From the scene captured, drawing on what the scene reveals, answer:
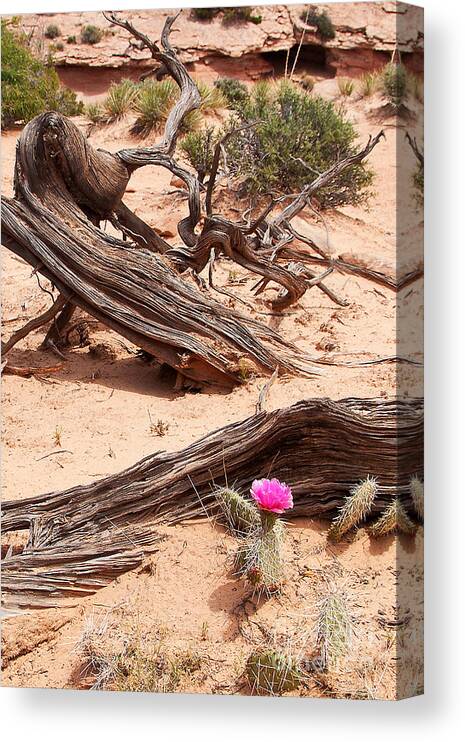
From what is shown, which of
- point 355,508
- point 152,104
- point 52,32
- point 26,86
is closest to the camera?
point 355,508

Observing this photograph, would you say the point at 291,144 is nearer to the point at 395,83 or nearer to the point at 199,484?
the point at 395,83

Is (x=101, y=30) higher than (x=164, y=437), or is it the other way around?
(x=101, y=30)

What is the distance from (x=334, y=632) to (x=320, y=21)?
2.29 metres

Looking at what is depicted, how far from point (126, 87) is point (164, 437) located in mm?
1510

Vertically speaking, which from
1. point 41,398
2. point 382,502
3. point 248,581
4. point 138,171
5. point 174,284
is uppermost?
point 138,171

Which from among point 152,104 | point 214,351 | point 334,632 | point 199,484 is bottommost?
point 334,632

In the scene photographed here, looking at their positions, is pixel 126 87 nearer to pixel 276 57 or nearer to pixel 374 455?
pixel 276 57

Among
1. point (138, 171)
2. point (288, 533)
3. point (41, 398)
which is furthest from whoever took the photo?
point (138, 171)

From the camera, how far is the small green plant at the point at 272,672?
4.31 metres

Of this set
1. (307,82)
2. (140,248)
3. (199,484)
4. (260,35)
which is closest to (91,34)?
(260,35)

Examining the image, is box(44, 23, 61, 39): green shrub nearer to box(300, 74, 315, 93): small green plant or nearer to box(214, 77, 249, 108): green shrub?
box(214, 77, 249, 108): green shrub

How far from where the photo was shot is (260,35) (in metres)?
4.77

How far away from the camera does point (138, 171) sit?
18.8ft

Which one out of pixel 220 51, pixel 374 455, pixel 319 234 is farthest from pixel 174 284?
pixel 374 455
